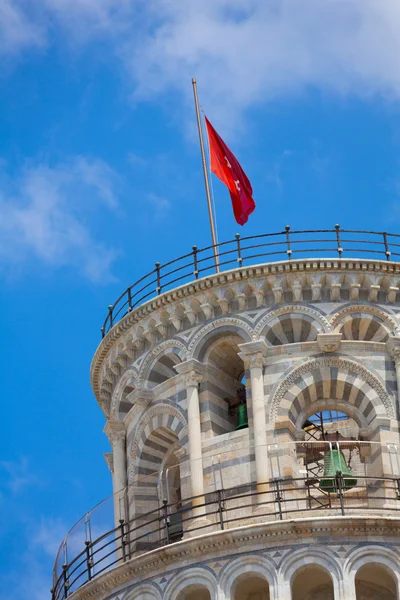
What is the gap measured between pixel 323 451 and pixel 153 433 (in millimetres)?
5539

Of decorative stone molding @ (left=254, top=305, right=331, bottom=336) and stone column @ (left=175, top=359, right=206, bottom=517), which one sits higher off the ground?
decorative stone molding @ (left=254, top=305, right=331, bottom=336)

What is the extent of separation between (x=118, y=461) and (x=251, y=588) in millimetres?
7941

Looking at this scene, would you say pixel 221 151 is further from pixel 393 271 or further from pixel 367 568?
→ pixel 367 568

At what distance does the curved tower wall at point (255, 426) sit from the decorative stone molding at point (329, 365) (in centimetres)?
4

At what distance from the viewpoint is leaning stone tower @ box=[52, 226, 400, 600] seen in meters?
57.2

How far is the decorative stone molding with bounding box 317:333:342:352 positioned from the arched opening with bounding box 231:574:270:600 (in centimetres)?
774

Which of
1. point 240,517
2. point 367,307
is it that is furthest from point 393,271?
point 240,517

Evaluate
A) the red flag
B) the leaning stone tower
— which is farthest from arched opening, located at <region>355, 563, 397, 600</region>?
the red flag

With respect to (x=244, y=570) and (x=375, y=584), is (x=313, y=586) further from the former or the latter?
(x=244, y=570)

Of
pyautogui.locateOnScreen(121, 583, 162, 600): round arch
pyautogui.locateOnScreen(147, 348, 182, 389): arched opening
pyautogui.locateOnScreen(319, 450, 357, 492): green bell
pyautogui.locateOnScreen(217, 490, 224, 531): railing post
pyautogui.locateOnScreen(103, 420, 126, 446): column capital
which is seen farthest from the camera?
pyautogui.locateOnScreen(103, 420, 126, 446): column capital

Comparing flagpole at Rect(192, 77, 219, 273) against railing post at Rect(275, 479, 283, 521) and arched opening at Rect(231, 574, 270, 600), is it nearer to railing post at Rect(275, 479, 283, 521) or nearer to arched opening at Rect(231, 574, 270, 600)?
railing post at Rect(275, 479, 283, 521)

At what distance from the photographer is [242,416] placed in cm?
6228

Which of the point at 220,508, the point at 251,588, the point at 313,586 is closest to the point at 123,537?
the point at 220,508

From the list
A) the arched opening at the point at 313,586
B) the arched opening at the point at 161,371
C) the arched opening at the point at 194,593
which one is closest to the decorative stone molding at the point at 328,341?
the arched opening at the point at 161,371
